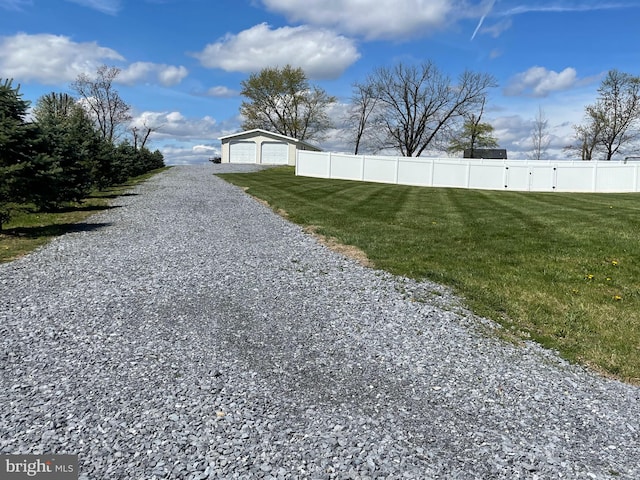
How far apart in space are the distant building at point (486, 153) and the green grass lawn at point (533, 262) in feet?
127

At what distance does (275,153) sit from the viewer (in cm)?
4431

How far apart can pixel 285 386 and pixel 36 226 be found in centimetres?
1015

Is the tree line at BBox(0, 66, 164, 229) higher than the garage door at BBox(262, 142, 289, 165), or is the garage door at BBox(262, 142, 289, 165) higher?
the garage door at BBox(262, 142, 289, 165)

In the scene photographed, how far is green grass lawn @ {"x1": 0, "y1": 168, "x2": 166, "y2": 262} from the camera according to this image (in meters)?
8.46

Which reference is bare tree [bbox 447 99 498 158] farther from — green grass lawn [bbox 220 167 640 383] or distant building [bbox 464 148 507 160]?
green grass lawn [bbox 220 167 640 383]

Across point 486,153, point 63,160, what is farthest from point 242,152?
point 63,160

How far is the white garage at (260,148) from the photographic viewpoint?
44219 millimetres

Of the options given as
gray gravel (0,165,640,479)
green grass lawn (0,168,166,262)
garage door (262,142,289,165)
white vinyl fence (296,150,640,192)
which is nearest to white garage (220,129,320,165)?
garage door (262,142,289,165)

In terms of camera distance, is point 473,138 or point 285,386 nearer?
Answer: point 285,386

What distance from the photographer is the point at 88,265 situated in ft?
23.3

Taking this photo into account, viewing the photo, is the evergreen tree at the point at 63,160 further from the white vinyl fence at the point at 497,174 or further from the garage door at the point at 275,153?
the garage door at the point at 275,153

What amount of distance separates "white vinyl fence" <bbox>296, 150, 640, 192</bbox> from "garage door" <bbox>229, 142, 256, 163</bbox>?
1616 centimetres

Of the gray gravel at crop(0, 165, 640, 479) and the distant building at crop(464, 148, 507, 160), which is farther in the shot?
the distant building at crop(464, 148, 507, 160)

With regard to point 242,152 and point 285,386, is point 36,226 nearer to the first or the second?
point 285,386
